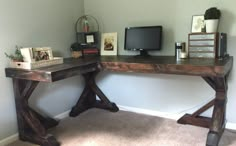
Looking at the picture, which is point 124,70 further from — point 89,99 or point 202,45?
point 89,99

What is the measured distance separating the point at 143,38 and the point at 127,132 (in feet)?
3.75

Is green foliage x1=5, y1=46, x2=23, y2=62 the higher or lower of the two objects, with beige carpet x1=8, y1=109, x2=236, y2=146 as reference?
higher

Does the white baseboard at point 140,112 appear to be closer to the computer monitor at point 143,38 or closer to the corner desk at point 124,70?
the corner desk at point 124,70

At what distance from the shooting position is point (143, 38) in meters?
2.88

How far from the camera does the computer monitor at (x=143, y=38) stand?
280cm

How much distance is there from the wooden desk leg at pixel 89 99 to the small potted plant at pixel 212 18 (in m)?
1.63

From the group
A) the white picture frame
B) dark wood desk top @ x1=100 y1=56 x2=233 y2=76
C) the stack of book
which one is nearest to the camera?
dark wood desk top @ x1=100 y1=56 x2=233 y2=76

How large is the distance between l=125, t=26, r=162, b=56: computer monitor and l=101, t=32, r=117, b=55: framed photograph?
9.3 inches

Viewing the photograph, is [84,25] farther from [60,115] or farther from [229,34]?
[229,34]

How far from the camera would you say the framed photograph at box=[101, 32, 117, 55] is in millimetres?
3205

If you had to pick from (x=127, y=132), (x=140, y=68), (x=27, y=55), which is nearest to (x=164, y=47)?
(x=140, y=68)

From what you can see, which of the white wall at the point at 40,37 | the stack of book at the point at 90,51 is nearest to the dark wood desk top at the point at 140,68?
the white wall at the point at 40,37

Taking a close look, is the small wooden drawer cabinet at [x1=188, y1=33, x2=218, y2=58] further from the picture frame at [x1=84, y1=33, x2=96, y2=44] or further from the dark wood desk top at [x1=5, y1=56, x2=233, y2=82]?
the picture frame at [x1=84, y1=33, x2=96, y2=44]

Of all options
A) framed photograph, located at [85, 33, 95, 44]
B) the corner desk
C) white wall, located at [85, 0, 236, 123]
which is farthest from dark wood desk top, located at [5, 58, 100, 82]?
white wall, located at [85, 0, 236, 123]
